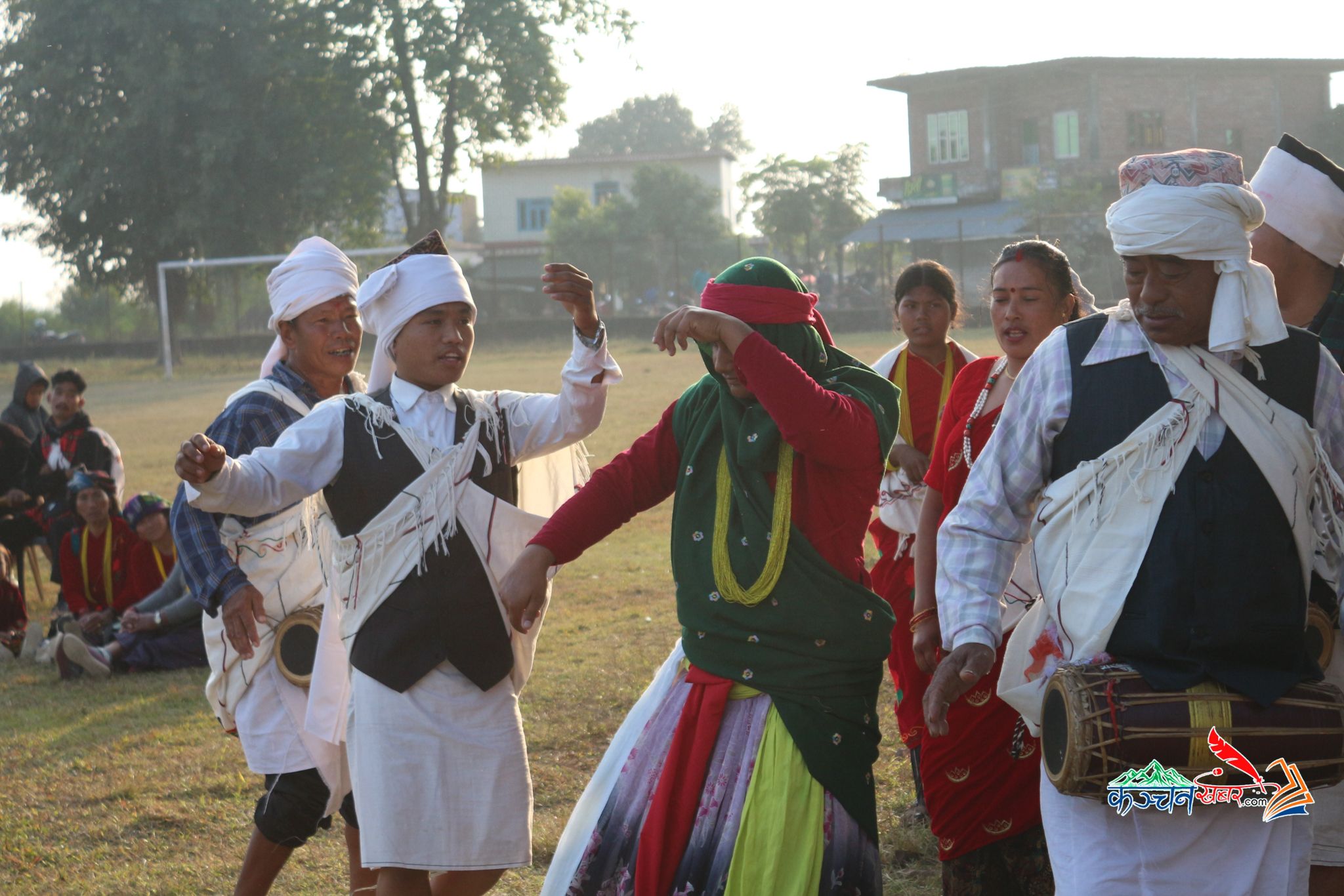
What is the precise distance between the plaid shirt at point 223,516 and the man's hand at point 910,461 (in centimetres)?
212

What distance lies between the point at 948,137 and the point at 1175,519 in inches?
1820

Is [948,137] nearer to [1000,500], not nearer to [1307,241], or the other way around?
[1307,241]

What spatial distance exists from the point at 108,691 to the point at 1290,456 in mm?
7186

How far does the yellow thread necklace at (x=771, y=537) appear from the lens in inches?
120

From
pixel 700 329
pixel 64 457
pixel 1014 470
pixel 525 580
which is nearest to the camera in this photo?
pixel 1014 470

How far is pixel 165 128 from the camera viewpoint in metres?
38.3

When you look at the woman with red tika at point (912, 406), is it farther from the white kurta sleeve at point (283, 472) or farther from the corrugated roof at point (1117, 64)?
the corrugated roof at point (1117, 64)

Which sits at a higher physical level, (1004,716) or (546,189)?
(546,189)

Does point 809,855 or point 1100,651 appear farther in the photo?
point 809,855

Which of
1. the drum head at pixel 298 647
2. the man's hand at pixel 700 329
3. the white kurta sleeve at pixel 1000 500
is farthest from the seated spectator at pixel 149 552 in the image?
the white kurta sleeve at pixel 1000 500

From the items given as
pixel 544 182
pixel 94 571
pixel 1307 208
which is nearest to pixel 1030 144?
pixel 544 182

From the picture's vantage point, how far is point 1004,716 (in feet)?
13.0

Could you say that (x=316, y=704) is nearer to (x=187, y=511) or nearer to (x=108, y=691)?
(x=187, y=511)

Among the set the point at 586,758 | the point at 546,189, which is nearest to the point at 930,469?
the point at 586,758
